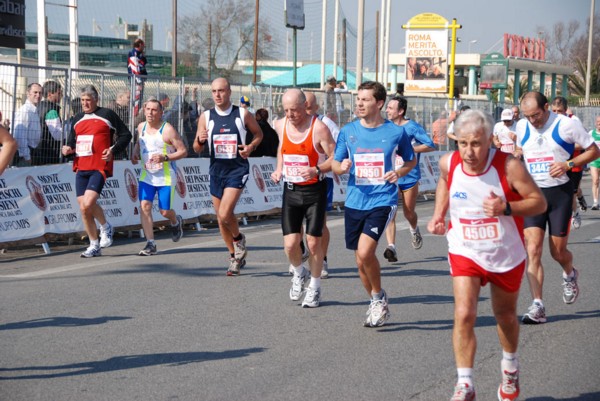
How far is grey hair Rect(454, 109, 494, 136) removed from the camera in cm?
525

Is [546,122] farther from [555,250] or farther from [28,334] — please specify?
[28,334]

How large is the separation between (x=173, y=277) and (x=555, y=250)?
13.6 feet

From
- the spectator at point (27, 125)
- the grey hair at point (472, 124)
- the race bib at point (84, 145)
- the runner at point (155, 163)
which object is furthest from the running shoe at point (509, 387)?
the spectator at point (27, 125)

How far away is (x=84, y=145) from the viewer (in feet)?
39.9

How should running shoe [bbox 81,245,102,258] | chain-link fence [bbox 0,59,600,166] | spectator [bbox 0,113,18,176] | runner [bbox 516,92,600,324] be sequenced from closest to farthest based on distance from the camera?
spectator [bbox 0,113,18,176] → runner [bbox 516,92,600,324] → running shoe [bbox 81,245,102,258] → chain-link fence [bbox 0,59,600,166]

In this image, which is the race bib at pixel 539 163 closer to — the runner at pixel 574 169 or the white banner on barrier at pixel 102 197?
the runner at pixel 574 169

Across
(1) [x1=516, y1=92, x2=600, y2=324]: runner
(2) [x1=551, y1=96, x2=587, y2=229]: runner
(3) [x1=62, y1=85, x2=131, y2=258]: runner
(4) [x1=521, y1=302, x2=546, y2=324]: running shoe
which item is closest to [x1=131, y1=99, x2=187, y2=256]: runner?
(3) [x1=62, y1=85, x2=131, y2=258]: runner

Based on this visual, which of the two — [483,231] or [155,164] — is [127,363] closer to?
[483,231]

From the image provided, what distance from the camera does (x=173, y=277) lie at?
10.4 metres

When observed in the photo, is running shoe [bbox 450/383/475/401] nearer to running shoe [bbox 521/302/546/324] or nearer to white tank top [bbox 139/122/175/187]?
running shoe [bbox 521/302/546/324]

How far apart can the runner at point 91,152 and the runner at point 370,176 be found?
198 inches

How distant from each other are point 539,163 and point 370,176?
174 cm

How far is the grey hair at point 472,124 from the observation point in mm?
5246

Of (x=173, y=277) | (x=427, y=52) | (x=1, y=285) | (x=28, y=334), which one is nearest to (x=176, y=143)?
(x=173, y=277)
